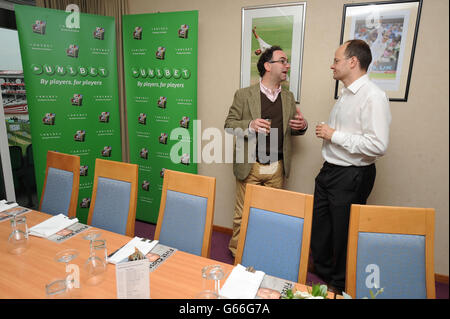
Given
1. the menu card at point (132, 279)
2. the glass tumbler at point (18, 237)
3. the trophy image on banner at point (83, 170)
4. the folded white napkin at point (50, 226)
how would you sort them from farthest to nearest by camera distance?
1. the trophy image on banner at point (83, 170)
2. the folded white napkin at point (50, 226)
3. the glass tumbler at point (18, 237)
4. the menu card at point (132, 279)

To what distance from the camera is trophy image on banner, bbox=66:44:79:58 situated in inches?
121

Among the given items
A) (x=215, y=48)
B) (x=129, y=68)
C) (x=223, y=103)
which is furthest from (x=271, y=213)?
(x=129, y=68)

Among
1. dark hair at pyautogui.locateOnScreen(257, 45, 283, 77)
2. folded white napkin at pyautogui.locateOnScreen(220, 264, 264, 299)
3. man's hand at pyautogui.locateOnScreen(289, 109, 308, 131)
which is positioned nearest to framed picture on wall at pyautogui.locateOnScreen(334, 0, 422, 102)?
dark hair at pyautogui.locateOnScreen(257, 45, 283, 77)

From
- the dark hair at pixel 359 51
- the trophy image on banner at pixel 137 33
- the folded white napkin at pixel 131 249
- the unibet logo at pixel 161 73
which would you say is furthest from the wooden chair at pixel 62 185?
the dark hair at pixel 359 51

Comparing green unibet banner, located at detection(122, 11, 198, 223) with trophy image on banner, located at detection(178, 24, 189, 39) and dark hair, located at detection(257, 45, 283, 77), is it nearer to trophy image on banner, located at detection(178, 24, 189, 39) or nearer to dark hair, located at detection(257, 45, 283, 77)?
trophy image on banner, located at detection(178, 24, 189, 39)

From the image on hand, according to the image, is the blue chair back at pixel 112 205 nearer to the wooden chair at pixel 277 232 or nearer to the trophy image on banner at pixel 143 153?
the wooden chair at pixel 277 232

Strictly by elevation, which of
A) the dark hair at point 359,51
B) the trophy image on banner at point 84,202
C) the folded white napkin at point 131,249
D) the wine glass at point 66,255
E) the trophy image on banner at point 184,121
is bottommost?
the trophy image on banner at point 84,202

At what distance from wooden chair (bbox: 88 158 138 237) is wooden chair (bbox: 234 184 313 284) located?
2.74 feet

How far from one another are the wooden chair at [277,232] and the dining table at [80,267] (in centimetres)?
29

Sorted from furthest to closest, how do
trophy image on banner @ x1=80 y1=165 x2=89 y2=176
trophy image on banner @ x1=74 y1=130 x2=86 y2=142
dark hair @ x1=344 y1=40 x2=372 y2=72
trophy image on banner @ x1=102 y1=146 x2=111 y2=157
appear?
1. trophy image on banner @ x1=102 y1=146 x2=111 y2=157
2. trophy image on banner @ x1=80 y1=165 x2=89 y2=176
3. trophy image on banner @ x1=74 y1=130 x2=86 y2=142
4. dark hair @ x1=344 y1=40 x2=372 y2=72

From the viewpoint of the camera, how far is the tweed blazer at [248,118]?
2576mm

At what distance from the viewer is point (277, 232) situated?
1591 mm

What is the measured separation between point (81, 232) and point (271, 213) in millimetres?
1104

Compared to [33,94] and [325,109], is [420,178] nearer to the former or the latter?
[325,109]
